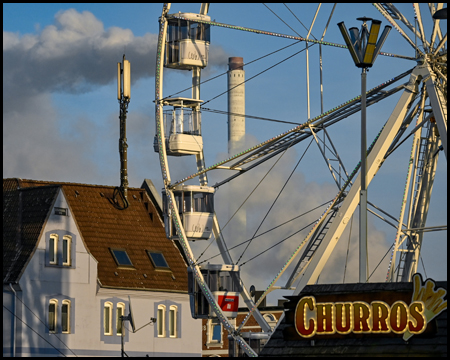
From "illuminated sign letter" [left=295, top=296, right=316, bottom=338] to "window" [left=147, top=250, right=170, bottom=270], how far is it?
35.5m

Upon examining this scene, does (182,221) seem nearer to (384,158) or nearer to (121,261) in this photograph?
(384,158)

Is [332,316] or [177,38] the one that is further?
[177,38]

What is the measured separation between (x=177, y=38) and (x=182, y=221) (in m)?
8.94

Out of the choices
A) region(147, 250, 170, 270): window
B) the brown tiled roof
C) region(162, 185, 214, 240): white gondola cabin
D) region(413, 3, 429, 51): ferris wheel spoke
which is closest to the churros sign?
region(413, 3, 429, 51): ferris wheel spoke

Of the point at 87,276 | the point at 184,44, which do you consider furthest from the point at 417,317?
the point at 87,276

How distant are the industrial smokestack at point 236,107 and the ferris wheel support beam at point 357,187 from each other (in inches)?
2768

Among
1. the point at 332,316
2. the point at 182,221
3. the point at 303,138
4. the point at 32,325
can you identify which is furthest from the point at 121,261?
the point at 332,316

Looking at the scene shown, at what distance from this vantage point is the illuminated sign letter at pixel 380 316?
132ft

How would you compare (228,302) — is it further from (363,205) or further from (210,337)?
(210,337)

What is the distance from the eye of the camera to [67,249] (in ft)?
235

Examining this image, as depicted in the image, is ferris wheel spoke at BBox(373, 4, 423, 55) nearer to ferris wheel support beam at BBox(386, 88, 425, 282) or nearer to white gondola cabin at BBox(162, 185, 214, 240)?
ferris wheel support beam at BBox(386, 88, 425, 282)

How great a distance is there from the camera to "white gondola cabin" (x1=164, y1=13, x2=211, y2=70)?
59.9 meters

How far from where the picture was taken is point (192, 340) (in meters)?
78.3

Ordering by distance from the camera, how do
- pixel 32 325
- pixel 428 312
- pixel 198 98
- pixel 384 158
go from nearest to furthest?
1. pixel 428 312
2. pixel 384 158
3. pixel 198 98
4. pixel 32 325
